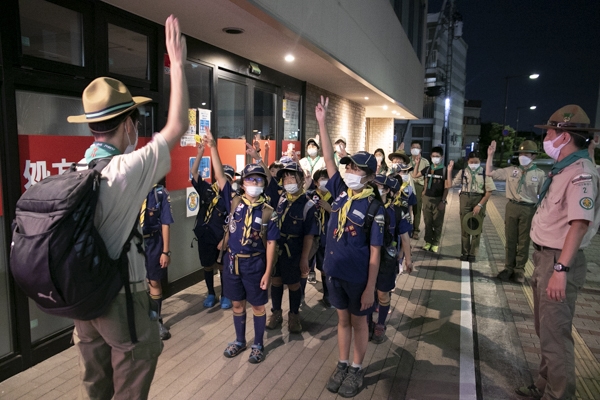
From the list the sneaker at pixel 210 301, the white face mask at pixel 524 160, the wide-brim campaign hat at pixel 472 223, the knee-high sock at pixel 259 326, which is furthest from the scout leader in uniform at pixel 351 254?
the wide-brim campaign hat at pixel 472 223

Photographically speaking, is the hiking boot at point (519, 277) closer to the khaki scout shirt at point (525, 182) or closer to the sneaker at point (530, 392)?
the khaki scout shirt at point (525, 182)

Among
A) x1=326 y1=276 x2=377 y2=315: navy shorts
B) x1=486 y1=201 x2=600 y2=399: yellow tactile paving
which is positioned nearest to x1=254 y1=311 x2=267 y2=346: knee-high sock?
x1=326 y1=276 x2=377 y2=315: navy shorts

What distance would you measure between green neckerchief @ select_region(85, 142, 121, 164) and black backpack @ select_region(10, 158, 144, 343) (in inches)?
8.6

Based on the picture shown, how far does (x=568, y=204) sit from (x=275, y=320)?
3.31 meters

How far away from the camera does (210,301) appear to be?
554 cm

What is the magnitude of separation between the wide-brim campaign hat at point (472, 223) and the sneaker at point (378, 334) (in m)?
4.20

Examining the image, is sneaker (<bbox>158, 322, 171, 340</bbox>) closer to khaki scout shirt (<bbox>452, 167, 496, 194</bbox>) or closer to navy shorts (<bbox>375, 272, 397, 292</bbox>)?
navy shorts (<bbox>375, 272, 397, 292</bbox>)

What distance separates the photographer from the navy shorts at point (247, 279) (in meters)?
3.98

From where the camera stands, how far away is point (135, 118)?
216 cm

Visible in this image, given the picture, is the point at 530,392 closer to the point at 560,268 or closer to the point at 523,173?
the point at 560,268

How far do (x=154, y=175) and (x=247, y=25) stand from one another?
3922 millimetres

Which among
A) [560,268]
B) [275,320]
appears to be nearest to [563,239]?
[560,268]

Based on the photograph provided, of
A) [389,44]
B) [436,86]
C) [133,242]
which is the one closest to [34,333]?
[133,242]

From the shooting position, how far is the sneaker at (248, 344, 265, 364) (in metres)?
4.04
